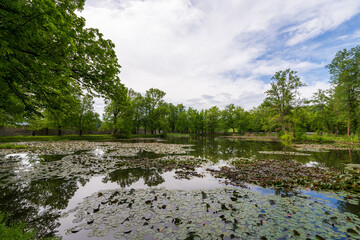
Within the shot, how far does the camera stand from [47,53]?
571cm

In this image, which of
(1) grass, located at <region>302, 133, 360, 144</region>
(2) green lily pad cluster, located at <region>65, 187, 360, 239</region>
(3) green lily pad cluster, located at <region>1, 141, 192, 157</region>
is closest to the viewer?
(2) green lily pad cluster, located at <region>65, 187, 360, 239</region>

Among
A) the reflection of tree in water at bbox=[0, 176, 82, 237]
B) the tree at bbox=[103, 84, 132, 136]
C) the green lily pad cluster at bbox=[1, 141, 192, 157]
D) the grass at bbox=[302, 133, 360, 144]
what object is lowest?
the reflection of tree in water at bbox=[0, 176, 82, 237]

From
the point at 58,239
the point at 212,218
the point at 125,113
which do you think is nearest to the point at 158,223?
the point at 212,218

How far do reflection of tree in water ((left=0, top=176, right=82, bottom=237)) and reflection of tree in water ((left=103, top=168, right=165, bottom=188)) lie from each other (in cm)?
193

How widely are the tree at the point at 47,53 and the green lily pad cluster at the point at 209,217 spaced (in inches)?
215

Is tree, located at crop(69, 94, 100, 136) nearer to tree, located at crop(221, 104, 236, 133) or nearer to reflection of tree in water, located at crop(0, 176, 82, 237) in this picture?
reflection of tree in water, located at crop(0, 176, 82, 237)

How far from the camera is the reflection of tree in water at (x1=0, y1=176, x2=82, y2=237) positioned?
4.24 meters

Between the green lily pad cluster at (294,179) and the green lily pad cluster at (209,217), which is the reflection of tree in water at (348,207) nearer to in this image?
the green lily pad cluster at (209,217)

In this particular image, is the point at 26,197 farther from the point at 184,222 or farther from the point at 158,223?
the point at 184,222

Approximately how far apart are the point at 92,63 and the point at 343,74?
5009cm

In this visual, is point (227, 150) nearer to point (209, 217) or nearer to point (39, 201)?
point (209, 217)

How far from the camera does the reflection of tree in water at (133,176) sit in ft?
25.6

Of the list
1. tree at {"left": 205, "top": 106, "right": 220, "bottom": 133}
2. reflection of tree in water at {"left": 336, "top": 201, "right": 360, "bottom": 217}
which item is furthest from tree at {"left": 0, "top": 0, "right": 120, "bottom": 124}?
tree at {"left": 205, "top": 106, "right": 220, "bottom": 133}

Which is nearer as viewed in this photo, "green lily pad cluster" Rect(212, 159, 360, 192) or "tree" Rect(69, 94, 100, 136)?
"green lily pad cluster" Rect(212, 159, 360, 192)
